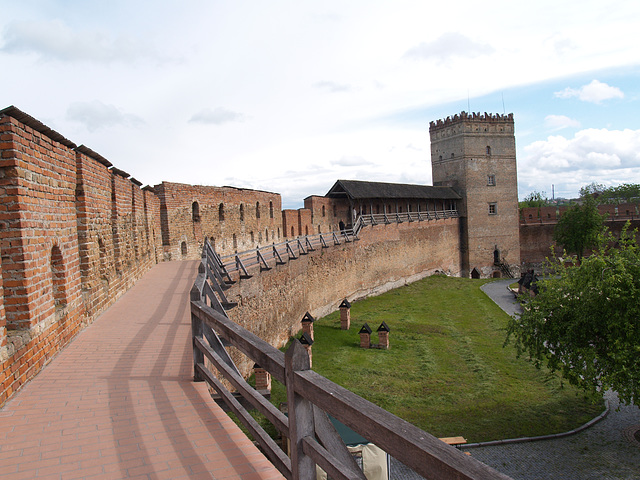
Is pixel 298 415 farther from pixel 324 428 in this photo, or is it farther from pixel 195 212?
pixel 195 212

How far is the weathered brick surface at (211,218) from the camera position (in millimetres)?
14578

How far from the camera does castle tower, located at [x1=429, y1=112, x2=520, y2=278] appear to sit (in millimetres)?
36375

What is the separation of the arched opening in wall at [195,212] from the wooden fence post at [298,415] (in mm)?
14124

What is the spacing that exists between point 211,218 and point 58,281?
11329mm

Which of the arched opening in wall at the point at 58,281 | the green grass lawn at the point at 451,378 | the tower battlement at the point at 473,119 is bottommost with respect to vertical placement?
the green grass lawn at the point at 451,378

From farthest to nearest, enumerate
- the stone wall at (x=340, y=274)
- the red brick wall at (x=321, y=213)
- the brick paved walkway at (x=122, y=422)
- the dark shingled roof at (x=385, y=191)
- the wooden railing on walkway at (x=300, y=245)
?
the dark shingled roof at (x=385, y=191) → the red brick wall at (x=321, y=213) → the stone wall at (x=340, y=274) → the wooden railing on walkway at (x=300, y=245) → the brick paved walkway at (x=122, y=422)

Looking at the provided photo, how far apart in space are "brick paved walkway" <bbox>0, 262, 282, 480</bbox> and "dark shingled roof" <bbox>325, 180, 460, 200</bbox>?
22.3 metres

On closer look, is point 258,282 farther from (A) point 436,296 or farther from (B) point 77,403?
(A) point 436,296

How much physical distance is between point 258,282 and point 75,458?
10.4 meters

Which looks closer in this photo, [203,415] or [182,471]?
[182,471]

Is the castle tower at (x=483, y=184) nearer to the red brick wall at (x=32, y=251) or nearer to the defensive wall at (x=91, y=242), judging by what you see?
the defensive wall at (x=91, y=242)

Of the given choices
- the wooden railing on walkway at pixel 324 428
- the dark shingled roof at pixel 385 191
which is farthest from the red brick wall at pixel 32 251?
the dark shingled roof at pixel 385 191

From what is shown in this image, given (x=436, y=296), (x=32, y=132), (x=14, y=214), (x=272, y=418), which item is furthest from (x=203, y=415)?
(x=436, y=296)

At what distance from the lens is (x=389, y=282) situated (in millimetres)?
26984
